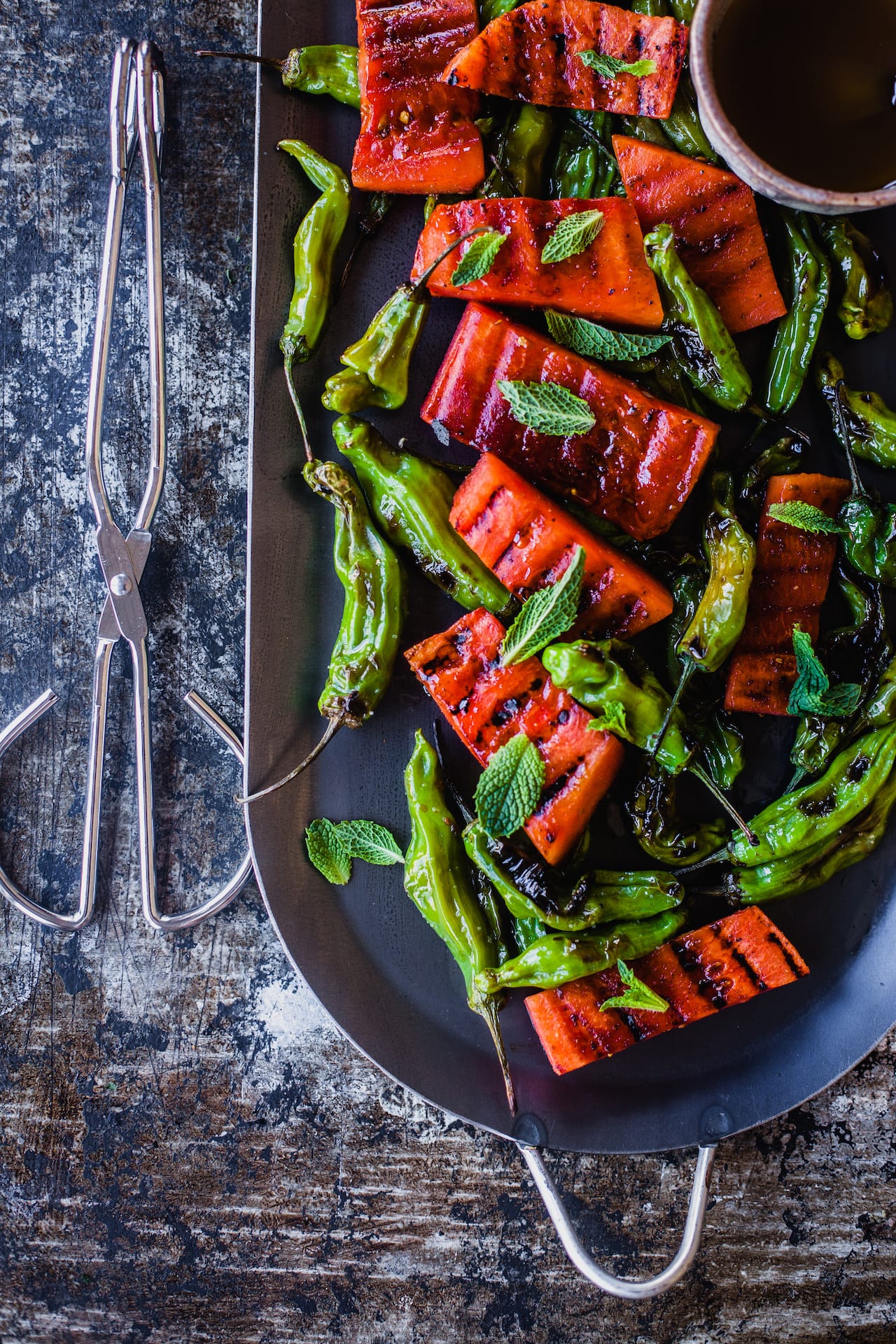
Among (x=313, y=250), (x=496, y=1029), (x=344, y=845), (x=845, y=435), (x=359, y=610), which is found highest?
(x=313, y=250)

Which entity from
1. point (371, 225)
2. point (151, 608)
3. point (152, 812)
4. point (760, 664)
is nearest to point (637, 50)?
point (371, 225)

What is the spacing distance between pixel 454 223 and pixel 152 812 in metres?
1.99

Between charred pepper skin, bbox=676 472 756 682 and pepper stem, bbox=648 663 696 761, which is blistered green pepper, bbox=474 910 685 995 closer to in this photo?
pepper stem, bbox=648 663 696 761

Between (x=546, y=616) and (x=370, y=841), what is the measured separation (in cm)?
87

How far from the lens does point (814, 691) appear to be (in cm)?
239

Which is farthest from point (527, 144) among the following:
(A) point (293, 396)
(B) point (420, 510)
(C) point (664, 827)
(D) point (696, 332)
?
(C) point (664, 827)

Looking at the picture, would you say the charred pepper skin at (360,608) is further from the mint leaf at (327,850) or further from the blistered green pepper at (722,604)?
the blistered green pepper at (722,604)

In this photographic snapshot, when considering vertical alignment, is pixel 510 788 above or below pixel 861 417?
below

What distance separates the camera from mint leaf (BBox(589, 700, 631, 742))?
2.31m

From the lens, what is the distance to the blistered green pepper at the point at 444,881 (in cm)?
249

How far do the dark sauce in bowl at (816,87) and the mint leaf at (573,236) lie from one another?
0.46 m

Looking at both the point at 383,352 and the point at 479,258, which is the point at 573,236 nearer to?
the point at 479,258

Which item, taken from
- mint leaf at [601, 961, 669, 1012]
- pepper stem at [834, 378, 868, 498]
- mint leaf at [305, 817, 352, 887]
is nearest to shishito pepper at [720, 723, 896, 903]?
mint leaf at [601, 961, 669, 1012]

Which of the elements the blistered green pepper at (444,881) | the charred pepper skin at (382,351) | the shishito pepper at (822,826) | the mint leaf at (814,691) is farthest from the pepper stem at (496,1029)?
the charred pepper skin at (382,351)
